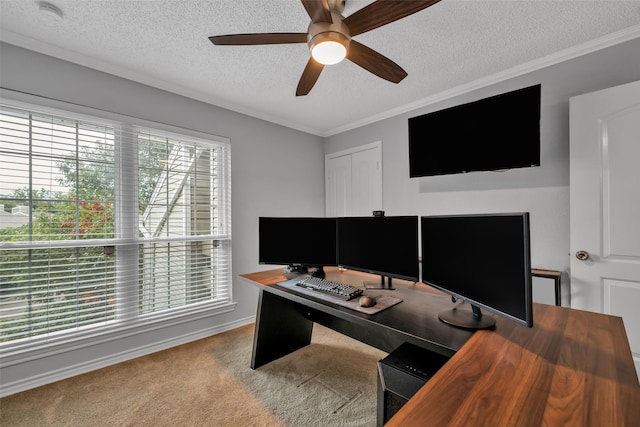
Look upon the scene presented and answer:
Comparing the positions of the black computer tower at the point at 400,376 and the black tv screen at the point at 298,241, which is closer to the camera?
the black computer tower at the point at 400,376

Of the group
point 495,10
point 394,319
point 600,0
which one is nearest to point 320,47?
point 495,10

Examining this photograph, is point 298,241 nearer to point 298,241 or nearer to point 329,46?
point 298,241

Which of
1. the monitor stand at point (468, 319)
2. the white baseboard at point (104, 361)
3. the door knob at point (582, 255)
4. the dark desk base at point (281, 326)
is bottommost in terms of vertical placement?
the white baseboard at point (104, 361)

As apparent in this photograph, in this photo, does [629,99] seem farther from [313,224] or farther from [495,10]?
[313,224]

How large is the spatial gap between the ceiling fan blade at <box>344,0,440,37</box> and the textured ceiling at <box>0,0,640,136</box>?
0.37 m

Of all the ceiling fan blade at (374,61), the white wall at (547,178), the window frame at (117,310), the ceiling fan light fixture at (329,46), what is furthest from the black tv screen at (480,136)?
the window frame at (117,310)

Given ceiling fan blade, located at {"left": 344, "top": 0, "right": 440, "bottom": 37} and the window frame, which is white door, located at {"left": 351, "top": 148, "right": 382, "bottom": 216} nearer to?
the window frame

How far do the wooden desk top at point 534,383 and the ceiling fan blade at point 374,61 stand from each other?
5.05 feet

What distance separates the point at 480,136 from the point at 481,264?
1.78 m

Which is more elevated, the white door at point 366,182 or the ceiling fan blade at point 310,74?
the ceiling fan blade at point 310,74

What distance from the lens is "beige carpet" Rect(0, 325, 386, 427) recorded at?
1.73 meters

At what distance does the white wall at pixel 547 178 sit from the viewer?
2.11 m

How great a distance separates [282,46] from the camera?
2107mm

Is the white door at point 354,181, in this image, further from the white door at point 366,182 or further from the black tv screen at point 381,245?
the black tv screen at point 381,245
